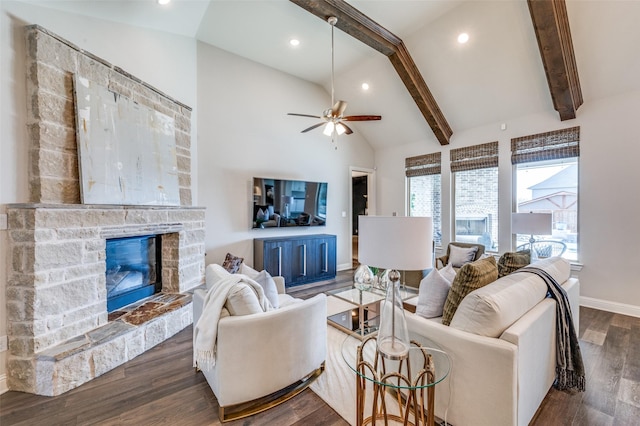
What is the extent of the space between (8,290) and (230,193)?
268 centimetres

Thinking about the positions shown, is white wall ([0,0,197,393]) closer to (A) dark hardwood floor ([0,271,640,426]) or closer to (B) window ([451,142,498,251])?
(A) dark hardwood floor ([0,271,640,426])

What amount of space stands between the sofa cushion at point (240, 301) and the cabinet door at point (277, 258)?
2555 mm

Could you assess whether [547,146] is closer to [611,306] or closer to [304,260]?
[611,306]

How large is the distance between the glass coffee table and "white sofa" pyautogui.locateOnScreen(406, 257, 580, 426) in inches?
42.7

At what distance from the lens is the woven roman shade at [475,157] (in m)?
4.63

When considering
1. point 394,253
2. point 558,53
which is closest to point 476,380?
point 394,253

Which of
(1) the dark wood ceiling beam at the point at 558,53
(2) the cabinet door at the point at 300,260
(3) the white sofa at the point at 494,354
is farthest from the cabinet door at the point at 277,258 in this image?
(1) the dark wood ceiling beam at the point at 558,53

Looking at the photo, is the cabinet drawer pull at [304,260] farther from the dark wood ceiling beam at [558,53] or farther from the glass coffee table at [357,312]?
the dark wood ceiling beam at [558,53]

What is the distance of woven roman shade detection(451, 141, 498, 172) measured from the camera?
463 centimetres

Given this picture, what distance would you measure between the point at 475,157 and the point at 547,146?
40.1 inches

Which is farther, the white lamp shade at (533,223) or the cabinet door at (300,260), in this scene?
the cabinet door at (300,260)

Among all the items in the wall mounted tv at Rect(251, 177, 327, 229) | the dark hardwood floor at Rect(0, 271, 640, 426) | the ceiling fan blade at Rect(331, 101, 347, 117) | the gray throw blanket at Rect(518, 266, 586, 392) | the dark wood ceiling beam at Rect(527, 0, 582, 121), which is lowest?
the dark hardwood floor at Rect(0, 271, 640, 426)

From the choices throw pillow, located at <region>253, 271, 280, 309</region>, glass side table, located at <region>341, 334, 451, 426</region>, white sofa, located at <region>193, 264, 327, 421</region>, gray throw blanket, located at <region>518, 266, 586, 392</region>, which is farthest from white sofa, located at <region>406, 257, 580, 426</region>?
throw pillow, located at <region>253, 271, 280, 309</region>

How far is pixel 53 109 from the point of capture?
2.13m
